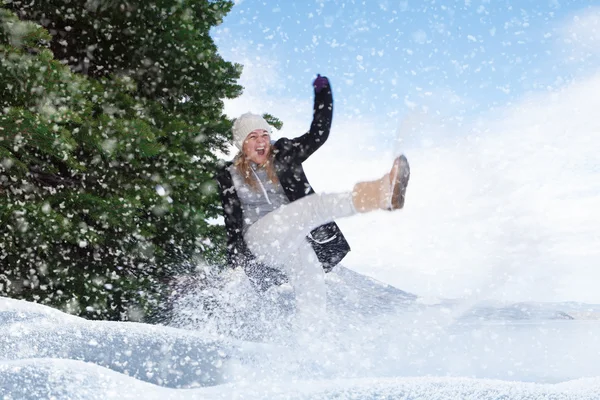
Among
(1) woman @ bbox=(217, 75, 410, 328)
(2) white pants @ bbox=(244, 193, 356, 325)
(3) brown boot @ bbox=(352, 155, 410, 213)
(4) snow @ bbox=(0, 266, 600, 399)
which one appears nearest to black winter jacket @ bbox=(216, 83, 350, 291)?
(1) woman @ bbox=(217, 75, 410, 328)

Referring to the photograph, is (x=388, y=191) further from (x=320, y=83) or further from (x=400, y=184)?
(x=320, y=83)

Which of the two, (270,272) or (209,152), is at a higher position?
(209,152)

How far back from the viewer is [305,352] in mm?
3980

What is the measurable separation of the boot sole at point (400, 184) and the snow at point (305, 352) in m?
1.09

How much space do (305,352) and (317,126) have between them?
1.76 meters

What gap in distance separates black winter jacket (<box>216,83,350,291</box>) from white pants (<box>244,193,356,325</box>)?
128mm

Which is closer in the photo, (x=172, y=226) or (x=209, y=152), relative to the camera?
(x=172, y=226)

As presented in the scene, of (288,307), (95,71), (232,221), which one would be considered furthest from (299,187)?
(95,71)

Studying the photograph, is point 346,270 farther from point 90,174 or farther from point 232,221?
point 90,174

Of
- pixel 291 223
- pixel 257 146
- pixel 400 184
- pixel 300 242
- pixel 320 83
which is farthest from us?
pixel 257 146

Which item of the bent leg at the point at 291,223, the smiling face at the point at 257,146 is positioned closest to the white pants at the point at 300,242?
the bent leg at the point at 291,223

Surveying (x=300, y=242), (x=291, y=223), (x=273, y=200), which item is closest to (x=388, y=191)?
(x=291, y=223)

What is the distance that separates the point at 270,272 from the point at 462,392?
294 cm

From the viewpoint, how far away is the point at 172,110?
11.5 m
